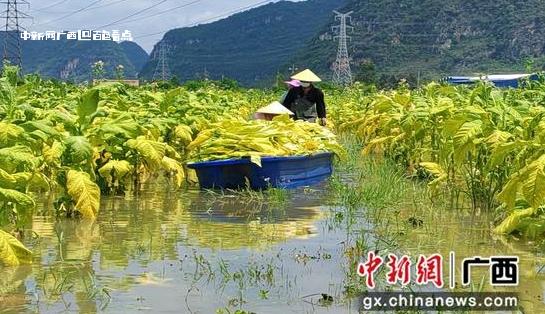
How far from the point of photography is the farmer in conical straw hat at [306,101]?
564 inches

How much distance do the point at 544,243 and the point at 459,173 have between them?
3.41 m

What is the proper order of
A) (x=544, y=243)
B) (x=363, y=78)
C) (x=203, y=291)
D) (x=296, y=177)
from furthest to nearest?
(x=363, y=78), (x=296, y=177), (x=544, y=243), (x=203, y=291)

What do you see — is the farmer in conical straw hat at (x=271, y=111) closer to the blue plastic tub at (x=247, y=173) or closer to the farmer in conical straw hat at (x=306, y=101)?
the farmer in conical straw hat at (x=306, y=101)

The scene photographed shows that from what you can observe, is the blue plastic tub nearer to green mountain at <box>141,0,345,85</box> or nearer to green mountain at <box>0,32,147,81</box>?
green mountain at <box>141,0,345,85</box>

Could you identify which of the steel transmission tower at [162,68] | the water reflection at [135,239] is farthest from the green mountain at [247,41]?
the water reflection at [135,239]

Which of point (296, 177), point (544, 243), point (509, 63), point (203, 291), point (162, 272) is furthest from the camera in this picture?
point (509, 63)

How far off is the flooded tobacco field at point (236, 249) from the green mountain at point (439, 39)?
234 feet

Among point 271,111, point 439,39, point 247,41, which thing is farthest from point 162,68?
point 271,111

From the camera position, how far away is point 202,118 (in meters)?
12.2

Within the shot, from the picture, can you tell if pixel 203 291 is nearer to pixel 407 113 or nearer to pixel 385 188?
pixel 385 188

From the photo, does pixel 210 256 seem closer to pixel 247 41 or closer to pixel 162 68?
pixel 162 68

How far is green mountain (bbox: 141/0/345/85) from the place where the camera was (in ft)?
450

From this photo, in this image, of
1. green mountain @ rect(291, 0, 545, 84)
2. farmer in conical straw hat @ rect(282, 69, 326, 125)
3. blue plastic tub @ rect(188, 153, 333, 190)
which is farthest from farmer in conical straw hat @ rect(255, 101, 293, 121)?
green mountain @ rect(291, 0, 545, 84)

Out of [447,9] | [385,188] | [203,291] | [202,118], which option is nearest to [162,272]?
[203,291]
